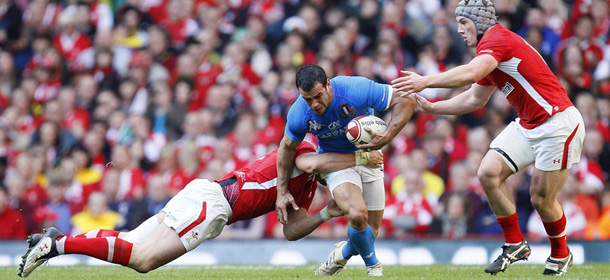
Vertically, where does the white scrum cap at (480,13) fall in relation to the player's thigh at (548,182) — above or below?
above

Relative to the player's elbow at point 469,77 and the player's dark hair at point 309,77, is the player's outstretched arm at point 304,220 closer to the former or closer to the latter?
the player's dark hair at point 309,77

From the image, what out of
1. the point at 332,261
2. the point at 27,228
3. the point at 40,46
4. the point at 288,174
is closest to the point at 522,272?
the point at 332,261

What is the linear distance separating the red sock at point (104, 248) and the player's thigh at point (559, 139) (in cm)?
354

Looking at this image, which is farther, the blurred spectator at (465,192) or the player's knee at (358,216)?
the blurred spectator at (465,192)

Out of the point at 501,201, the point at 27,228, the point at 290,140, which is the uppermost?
the point at 290,140

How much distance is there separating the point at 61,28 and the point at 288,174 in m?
8.94

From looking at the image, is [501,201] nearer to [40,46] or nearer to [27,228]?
[27,228]

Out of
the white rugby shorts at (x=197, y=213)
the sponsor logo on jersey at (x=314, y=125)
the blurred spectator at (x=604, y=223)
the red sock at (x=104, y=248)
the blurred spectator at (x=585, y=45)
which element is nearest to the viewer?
the red sock at (x=104, y=248)

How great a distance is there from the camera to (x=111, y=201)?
421 inches

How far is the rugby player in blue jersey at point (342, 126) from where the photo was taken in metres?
6.29

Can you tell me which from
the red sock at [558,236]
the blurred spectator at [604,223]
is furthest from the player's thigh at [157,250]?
the blurred spectator at [604,223]

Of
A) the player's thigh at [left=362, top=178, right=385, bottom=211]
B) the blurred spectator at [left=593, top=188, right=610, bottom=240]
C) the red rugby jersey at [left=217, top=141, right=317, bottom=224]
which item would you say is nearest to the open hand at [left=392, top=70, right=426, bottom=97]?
the player's thigh at [left=362, top=178, right=385, bottom=211]

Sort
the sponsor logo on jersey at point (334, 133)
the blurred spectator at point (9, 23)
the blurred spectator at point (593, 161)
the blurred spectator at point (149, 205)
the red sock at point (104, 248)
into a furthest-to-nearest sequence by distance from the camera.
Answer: the blurred spectator at point (9, 23) < the blurred spectator at point (149, 205) < the blurred spectator at point (593, 161) < the sponsor logo on jersey at point (334, 133) < the red sock at point (104, 248)

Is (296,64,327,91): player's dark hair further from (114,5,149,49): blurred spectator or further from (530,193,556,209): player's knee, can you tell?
(114,5,149,49): blurred spectator
